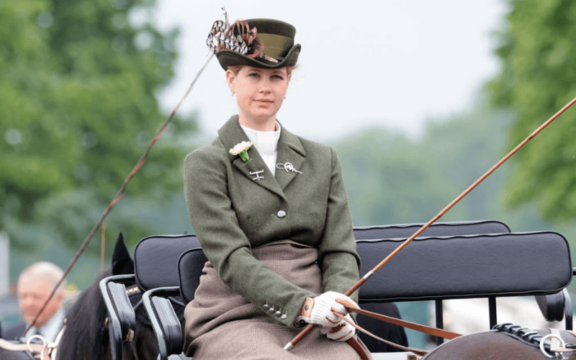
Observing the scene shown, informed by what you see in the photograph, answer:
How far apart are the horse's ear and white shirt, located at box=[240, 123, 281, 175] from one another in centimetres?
134

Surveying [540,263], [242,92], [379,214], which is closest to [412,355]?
[540,263]

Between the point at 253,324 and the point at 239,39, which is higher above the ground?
the point at 239,39

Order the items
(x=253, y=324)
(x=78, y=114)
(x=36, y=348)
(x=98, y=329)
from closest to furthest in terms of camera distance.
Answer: (x=253, y=324) < (x=98, y=329) < (x=36, y=348) < (x=78, y=114)

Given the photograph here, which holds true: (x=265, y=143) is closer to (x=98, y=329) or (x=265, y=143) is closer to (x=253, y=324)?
(x=253, y=324)

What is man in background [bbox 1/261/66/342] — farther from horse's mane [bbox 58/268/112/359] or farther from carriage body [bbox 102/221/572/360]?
carriage body [bbox 102/221/572/360]

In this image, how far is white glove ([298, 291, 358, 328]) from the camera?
2.07 metres

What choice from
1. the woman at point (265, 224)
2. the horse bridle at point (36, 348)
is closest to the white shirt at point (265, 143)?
the woman at point (265, 224)

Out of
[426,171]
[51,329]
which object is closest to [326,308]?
[51,329]

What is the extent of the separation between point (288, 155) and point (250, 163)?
14 centimetres

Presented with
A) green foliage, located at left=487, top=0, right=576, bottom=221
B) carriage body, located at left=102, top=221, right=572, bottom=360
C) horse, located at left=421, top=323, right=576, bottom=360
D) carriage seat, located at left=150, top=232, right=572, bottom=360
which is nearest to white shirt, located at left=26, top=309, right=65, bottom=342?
carriage body, located at left=102, top=221, right=572, bottom=360

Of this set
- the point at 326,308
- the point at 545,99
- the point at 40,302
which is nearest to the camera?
the point at 326,308

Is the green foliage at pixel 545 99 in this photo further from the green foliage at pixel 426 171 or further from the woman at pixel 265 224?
the green foliage at pixel 426 171

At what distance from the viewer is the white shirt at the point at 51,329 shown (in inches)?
180

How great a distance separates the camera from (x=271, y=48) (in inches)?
94.3
